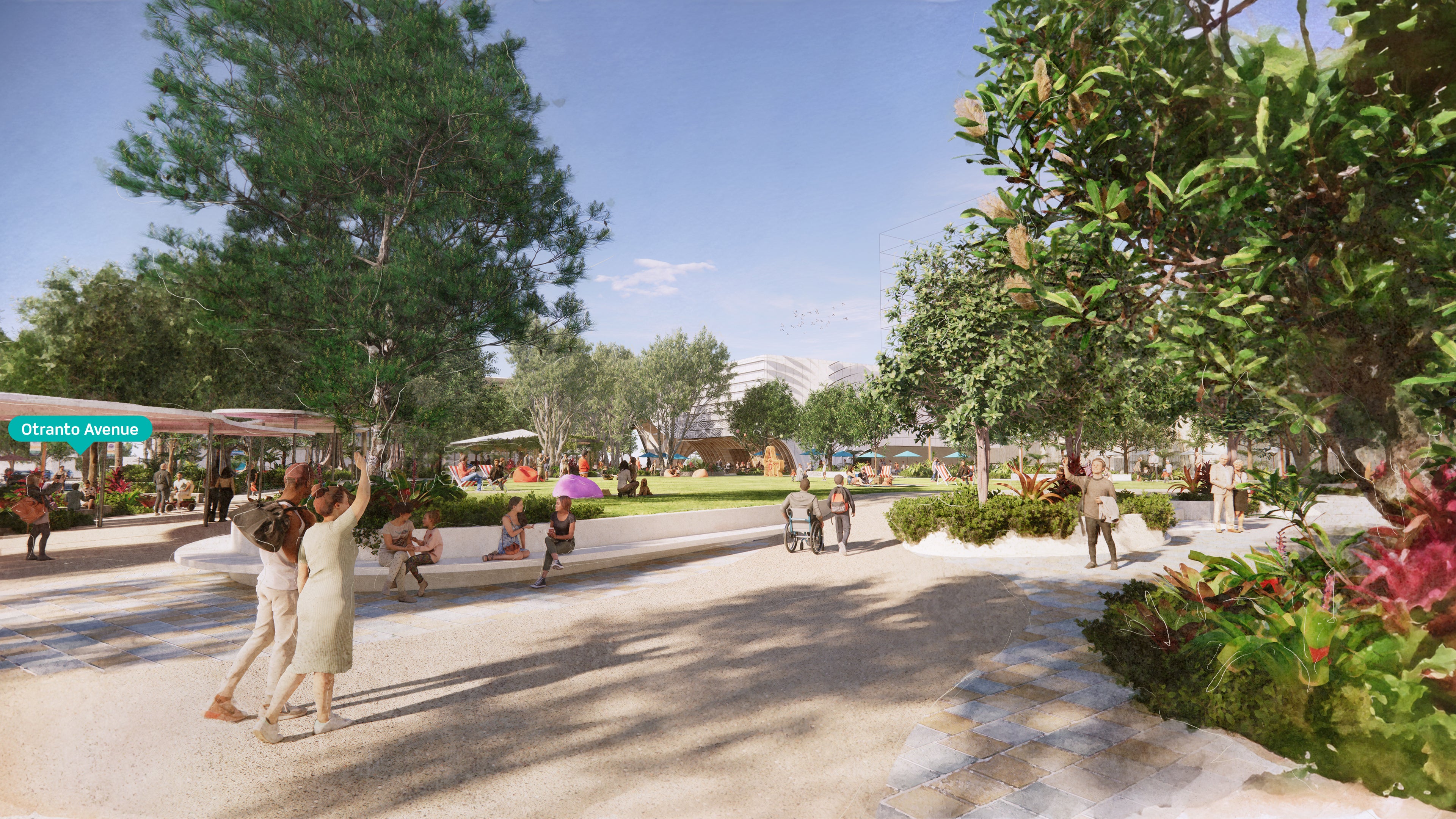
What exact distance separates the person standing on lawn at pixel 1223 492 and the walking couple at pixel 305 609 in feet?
58.3

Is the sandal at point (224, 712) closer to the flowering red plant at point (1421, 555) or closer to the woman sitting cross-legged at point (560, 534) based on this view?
the woman sitting cross-legged at point (560, 534)

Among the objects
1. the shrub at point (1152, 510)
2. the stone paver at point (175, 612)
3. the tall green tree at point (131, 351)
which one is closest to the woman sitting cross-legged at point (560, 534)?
the stone paver at point (175, 612)

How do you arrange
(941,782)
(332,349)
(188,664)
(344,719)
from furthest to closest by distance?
(332,349) → (188,664) → (344,719) → (941,782)

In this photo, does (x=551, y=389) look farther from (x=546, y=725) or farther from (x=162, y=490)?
(x=546, y=725)

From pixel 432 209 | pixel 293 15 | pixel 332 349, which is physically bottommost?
pixel 332 349

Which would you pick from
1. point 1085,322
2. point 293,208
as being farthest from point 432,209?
point 1085,322

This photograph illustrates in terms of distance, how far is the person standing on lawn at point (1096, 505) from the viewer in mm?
11438

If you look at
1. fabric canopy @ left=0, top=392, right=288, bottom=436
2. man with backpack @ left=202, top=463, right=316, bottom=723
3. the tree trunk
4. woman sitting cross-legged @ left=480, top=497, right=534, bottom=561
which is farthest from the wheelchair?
fabric canopy @ left=0, top=392, right=288, bottom=436

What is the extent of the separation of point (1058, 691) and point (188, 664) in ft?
26.7

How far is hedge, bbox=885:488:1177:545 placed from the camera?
13.6 metres

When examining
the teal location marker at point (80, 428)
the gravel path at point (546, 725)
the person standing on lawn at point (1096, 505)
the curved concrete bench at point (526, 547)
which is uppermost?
the teal location marker at point (80, 428)

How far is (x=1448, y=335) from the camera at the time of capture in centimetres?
370

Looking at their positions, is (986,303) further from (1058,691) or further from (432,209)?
(432,209)

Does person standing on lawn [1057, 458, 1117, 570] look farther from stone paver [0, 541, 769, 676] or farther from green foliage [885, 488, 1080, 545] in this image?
stone paver [0, 541, 769, 676]
